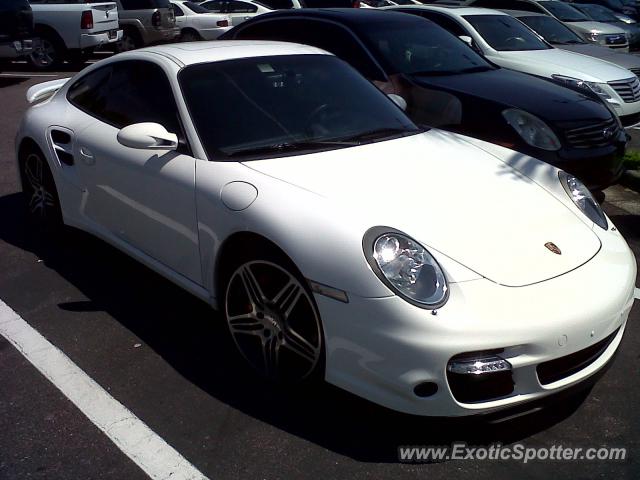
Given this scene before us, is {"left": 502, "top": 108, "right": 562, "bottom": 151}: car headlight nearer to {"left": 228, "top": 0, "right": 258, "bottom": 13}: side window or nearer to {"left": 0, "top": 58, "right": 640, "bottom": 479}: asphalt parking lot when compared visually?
{"left": 0, "top": 58, "right": 640, "bottom": 479}: asphalt parking lot

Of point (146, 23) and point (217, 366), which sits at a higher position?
point (217, 366)

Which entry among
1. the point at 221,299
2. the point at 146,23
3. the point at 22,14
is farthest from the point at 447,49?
the point at 146,23

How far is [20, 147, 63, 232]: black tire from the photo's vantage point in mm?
5086

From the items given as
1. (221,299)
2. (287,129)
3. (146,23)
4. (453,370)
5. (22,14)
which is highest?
(287,129)

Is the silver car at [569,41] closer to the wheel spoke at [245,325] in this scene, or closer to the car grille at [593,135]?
the car grille at [593,135]

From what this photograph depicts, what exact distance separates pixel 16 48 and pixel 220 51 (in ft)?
29.9

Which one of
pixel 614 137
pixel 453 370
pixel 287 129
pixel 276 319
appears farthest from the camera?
pixel 614 137

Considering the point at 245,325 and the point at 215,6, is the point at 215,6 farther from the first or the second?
the point at 245,325

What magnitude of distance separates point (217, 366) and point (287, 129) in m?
1.25

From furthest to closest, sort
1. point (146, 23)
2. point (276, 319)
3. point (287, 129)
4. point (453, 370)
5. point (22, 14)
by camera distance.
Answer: point (146, 23) < point (22, 14) < point (287, 129) < point (276, 319) < point (453, 370)

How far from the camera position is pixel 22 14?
12.2 metres

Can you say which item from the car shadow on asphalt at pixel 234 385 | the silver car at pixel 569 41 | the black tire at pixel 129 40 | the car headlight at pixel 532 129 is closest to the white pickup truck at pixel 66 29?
the black tire at pixel 129 40

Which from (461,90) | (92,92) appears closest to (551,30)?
(461,90)

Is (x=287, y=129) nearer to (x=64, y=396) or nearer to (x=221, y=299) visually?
(x=221, y=299)
